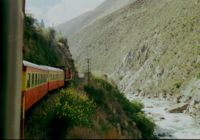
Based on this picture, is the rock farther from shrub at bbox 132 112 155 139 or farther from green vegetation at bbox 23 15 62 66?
shrub at bbox 132 112 155 139

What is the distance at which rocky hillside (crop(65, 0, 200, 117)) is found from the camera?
80.3 m

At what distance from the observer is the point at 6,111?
9523 millimetres

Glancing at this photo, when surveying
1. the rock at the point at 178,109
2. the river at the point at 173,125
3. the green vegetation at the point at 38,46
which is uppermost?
the green vegetation at the point at 38,46

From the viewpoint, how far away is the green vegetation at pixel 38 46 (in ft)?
134

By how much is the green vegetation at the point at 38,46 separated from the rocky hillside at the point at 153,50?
21872 mm

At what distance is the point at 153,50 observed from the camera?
100 meters

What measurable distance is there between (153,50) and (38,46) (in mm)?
57721

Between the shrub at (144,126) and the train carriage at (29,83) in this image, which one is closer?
the train carriage at (29,83)

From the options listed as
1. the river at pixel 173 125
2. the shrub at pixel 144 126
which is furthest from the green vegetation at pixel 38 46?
the river at pixel 173 125

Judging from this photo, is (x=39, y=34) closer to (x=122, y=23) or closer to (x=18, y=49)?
(x=18, y=49)

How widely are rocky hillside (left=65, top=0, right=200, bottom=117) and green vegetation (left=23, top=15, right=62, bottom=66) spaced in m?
21.9

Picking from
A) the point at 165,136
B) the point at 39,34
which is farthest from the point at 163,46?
the point at 165,136

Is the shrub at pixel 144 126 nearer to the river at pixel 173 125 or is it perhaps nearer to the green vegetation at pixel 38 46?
the river at pixel 173 125

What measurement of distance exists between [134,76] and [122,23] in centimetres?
5173
